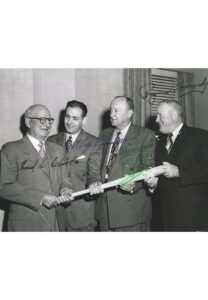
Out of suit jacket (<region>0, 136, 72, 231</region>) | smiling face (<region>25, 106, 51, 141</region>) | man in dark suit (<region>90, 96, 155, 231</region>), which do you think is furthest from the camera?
man in dark suit (<region>90, 96, 155, 231</region>)

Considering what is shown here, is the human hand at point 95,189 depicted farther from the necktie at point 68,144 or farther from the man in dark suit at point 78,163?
the necktie at point 68,144

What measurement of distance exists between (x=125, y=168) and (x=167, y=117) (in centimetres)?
58

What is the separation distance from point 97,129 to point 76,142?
2.11ft

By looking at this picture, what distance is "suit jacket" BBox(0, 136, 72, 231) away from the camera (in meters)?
2.73

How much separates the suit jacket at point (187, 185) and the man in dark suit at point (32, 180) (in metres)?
0.89

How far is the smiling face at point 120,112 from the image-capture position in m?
2.94

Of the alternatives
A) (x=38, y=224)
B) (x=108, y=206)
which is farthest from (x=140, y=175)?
(x=38, y=224)

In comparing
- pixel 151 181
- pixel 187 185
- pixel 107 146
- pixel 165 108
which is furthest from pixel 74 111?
A: pixel 187 185

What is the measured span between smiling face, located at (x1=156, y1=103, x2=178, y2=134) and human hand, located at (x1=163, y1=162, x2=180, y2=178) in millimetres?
340

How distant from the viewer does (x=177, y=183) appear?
295 centimetres

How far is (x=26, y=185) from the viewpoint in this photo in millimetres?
2791

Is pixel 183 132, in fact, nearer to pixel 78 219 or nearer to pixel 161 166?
pixel 161 166
